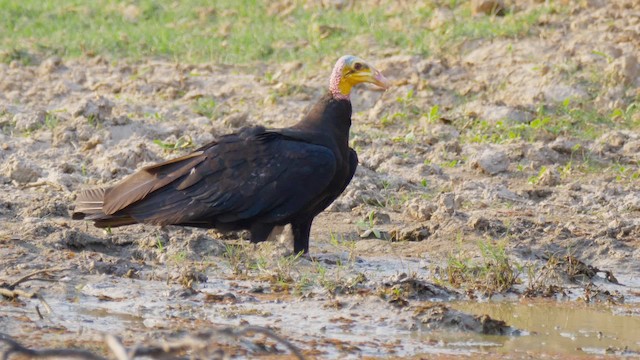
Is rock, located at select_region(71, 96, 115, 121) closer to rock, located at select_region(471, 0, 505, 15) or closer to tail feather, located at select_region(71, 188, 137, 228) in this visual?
tail feather, located at select_region(71, 188, 137, 228)

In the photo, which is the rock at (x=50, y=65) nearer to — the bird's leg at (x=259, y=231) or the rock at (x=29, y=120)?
the rock at (x=29, y=120)

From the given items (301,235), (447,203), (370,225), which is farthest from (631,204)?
(301,235)

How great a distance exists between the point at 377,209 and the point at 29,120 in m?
2.79

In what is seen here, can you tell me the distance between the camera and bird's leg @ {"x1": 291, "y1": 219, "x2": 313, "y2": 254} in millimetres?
7223

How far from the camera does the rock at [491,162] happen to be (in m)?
9.05

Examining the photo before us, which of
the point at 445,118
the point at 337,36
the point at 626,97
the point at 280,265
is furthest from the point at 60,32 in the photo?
the point at 280,265

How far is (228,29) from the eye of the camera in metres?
12.1

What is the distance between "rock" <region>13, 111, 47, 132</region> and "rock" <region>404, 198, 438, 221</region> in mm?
2937

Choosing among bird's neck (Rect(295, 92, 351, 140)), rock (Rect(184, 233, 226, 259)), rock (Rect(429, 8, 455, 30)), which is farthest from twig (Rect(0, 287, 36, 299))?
rock (Rect(429, 8, 455, 30))

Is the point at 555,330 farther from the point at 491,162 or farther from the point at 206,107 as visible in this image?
the point at 206,107

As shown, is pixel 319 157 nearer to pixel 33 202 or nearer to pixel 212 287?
pixel 212 287

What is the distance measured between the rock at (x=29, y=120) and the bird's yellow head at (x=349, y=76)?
278 cm

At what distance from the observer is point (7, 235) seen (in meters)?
7.16

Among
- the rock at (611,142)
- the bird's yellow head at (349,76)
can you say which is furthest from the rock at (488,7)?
the bird's yellow head at (349,76)
